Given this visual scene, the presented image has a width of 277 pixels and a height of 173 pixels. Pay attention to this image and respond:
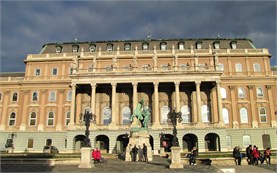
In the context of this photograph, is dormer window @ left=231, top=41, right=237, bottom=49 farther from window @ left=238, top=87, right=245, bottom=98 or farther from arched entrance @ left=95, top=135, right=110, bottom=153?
arched entrance @ left=95, top=135, right=110, bottom=153

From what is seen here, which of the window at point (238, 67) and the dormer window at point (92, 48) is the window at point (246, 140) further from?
the dormer window at point (92, 48)

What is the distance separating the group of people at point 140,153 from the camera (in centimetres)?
2923

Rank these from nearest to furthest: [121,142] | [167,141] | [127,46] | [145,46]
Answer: [167,141], [121,142], [145,46], [127,46]

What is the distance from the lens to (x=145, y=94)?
5316cm

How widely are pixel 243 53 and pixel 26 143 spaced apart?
4573 centimetres

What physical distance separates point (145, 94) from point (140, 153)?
24.2 metres

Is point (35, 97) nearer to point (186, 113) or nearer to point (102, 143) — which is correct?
point (102, 143)

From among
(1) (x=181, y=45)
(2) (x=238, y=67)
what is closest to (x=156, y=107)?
(1) (x=181, y=45)

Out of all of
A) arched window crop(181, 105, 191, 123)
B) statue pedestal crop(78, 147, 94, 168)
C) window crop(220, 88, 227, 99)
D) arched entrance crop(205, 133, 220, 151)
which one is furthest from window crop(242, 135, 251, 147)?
statue pedestal crop(78, 147, 94, 168)

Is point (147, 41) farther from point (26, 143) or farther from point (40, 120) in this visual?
point (26, 143)

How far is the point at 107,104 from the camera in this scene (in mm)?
53062

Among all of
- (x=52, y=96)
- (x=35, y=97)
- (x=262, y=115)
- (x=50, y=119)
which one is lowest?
(x=50, y=119)

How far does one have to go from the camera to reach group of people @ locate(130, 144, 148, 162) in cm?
2923

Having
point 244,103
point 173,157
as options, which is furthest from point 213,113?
point 173,157
